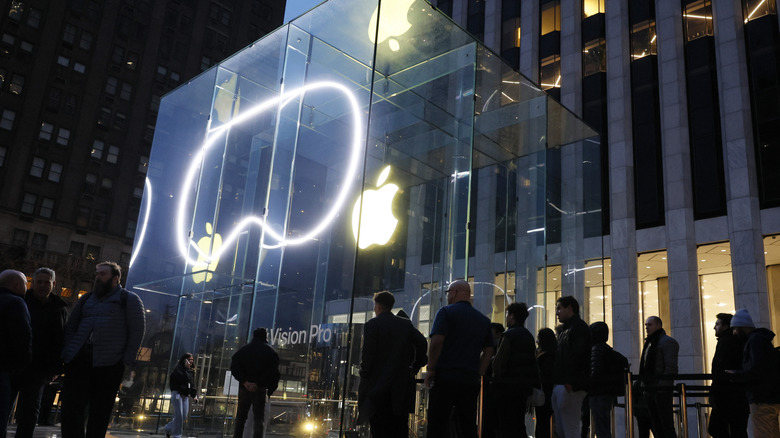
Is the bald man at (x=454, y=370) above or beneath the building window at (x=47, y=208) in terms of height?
beneath

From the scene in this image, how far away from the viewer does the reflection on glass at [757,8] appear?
21.1 metres

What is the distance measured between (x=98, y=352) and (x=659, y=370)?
20.2 feet

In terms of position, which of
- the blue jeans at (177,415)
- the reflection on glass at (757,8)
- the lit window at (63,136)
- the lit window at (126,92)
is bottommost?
the blue jeans at (177,415)

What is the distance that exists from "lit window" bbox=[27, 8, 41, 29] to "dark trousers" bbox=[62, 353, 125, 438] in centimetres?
5135

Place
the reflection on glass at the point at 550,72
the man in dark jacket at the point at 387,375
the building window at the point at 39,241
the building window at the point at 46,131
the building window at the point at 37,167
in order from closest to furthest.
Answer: the man in dark jacket at the point at 387,375 < the reflection on glass at the point at 550,72 < the building window at the point at 39,241 < the building window at the point at 37,167 < the building window at the point at 46,131

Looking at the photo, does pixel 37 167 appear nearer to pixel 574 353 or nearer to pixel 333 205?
pixel 333 205

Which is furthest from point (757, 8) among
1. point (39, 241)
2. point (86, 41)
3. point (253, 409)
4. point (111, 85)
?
point (86, 41)

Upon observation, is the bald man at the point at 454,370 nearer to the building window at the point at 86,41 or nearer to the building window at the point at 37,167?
the building window at the point at 37,167

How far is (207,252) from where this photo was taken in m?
10.8

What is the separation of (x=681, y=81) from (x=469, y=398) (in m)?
21.2

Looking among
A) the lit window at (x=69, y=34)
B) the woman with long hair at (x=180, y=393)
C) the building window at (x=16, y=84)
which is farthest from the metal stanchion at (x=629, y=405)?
the lit window at (x=69, y=34)

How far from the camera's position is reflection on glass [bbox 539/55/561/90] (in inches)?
1063

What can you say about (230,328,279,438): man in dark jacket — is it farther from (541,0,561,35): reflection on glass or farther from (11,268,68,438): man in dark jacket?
(541,0,561,35): reflection on glass

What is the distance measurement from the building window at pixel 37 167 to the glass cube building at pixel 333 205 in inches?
1533
